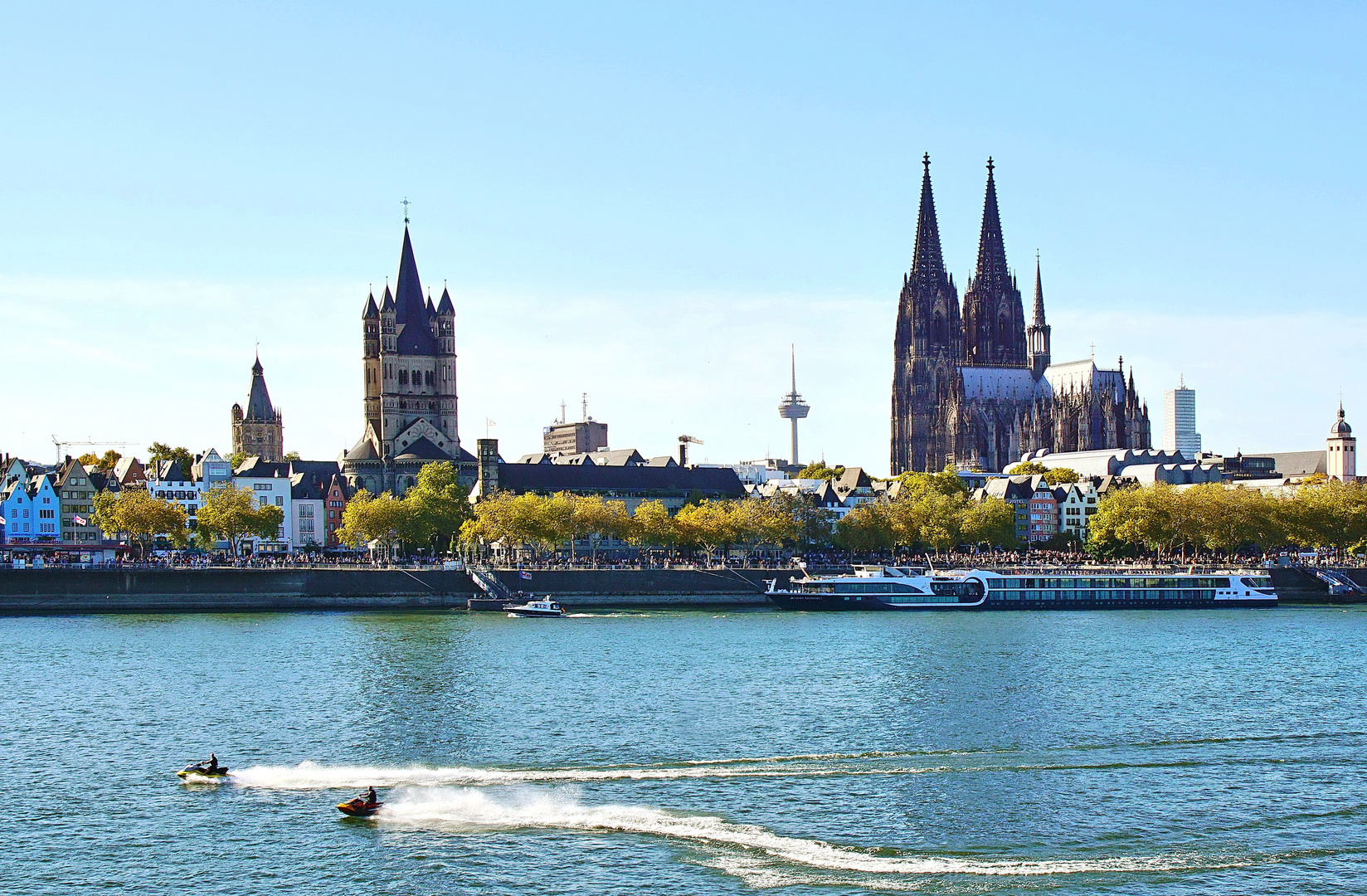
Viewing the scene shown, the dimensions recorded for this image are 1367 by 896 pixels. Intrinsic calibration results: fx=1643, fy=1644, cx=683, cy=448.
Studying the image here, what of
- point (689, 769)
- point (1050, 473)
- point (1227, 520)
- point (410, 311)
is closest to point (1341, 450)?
point (1050, 473)

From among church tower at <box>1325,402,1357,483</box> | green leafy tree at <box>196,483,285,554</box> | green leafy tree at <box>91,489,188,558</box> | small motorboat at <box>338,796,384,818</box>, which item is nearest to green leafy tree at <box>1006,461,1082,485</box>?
church tower at <box>1325,402,1357,483</box>

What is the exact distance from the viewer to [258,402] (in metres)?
180

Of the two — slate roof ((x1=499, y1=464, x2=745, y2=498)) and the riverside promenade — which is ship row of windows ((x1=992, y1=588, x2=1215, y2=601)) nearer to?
the riverside promenade

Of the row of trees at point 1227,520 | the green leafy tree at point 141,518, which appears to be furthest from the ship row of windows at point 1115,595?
the green leafy tree at point 141,518

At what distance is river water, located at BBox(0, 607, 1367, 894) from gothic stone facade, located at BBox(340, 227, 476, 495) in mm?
86413

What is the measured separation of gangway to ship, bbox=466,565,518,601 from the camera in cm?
9981

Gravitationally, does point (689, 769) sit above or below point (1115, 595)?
below

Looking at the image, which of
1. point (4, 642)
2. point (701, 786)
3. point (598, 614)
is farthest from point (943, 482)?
point (701, 786)

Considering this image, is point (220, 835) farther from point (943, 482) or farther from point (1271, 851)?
point (943, 482)

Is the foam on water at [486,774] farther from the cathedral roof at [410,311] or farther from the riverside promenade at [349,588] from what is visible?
the cathedral roof at [410,311]

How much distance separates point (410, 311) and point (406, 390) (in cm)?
837

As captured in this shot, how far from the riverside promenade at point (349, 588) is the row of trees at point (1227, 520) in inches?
499

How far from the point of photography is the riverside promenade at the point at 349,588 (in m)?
95.9

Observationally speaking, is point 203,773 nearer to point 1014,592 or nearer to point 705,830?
point 705,830
